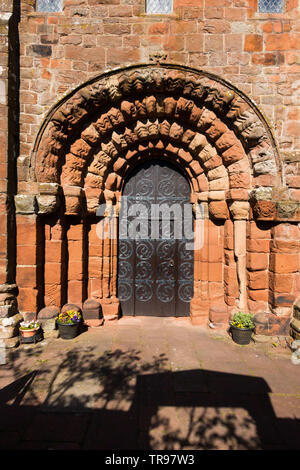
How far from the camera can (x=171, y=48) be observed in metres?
5.13

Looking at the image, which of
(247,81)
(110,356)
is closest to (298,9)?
(247,81)

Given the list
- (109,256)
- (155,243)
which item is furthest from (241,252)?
(109,256)

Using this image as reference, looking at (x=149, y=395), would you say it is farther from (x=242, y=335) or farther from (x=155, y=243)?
(x=155, y=243)

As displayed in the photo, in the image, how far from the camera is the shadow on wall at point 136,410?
2.65 meters

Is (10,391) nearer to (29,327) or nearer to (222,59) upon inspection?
(29,327)

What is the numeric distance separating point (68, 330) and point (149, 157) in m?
3.73

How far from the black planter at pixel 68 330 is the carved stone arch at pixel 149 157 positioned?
597 mm

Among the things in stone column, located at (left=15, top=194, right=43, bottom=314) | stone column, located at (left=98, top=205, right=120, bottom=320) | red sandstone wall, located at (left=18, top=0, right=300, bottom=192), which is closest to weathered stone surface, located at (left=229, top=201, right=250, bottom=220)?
red sandstone wall, located at (left=18, top=0, right=300, bottom=192)

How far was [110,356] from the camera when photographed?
4.32m

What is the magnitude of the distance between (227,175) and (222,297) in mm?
2435

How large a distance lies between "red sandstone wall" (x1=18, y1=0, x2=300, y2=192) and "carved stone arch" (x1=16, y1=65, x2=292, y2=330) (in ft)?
0.83

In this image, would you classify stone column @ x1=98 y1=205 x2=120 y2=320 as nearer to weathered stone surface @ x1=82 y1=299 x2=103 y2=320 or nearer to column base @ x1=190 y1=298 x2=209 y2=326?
weathered stone surface @ x1=82 y1=299 x2=103 y2=320

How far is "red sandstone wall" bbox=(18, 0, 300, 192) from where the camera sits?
5.06 m
